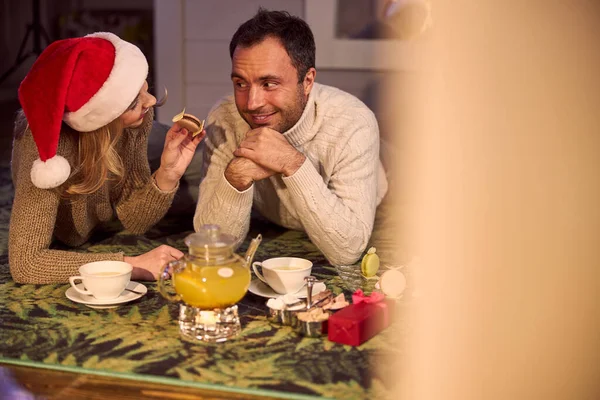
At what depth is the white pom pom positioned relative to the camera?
1.72m

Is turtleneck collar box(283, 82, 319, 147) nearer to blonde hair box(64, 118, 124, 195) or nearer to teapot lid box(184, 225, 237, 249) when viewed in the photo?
blonde hair box(64, 118, 124, 195)

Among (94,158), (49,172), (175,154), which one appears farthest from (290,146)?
(49,172)

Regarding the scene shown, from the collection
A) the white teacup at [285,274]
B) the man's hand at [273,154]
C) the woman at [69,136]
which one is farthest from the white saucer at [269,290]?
the man's hand at [273,154]

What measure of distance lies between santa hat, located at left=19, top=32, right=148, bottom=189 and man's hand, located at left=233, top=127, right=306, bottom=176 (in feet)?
1.07

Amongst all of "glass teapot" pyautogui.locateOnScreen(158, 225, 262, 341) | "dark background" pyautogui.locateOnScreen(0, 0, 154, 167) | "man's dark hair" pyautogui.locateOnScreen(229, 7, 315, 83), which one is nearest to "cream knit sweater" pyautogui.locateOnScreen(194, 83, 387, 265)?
"man's dark hair" pyautogui.locateOnScreen(229, 7, 315, 83)

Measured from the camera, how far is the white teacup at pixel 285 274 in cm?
169

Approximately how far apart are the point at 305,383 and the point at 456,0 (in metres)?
0.75

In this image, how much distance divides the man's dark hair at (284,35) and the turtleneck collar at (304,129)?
0.10 metres

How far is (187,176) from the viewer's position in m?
2.75

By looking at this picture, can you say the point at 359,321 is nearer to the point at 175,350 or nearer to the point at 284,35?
the point at 175,350

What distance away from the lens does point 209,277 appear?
4.78 feet

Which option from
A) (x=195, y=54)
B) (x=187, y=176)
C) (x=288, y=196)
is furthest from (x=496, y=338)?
(x=195, y=54)

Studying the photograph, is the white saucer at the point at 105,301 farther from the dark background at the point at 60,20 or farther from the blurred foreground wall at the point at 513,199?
the dark background at the point at 60,20

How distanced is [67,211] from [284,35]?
75 cm
